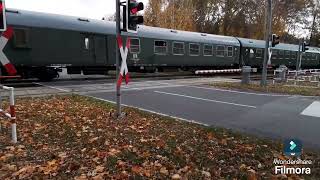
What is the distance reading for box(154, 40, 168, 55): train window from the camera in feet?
76.3

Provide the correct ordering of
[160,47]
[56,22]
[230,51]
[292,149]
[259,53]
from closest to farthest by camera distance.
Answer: [292,149], [56,22], [160,47], [230,51], [259,53]

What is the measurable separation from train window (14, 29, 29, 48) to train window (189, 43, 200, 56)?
12917 millimetres

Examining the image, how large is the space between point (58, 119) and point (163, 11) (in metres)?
39.7

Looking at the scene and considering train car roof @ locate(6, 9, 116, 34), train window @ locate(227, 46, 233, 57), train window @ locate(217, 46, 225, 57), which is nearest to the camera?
train car roof @ locate(6, 9, 116, 34)

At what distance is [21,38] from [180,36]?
475 inches

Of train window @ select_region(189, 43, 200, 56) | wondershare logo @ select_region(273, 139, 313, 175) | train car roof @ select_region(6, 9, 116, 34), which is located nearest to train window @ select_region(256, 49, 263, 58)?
train window @ select_region(189, 43, 200, 56)

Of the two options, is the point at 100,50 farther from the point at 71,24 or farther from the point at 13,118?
the point at 13,118

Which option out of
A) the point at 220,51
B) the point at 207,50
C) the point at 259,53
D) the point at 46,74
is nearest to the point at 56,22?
the point at 46,74

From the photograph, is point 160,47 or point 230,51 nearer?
point 160,47

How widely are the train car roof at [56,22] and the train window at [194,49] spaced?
7386 mm

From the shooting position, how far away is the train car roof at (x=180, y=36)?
2270 cm

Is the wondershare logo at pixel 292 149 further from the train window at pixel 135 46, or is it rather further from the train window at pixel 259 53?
the train window at pixel 259 53

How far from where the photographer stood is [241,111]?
34.7 feet

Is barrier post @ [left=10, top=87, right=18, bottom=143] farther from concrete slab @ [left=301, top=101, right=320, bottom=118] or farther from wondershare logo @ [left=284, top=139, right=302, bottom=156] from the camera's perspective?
concrete slab @ [left=301, top=101, right=320, bottom=118]
